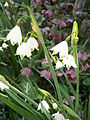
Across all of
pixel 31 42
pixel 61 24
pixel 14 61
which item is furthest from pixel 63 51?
pixel 61 24

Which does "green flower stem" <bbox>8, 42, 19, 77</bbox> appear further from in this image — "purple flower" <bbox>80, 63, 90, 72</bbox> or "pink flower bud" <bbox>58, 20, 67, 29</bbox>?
"pink flower bud" <bbox>58, 20, 67, 29</bbox>

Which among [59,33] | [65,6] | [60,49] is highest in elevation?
[65,6]

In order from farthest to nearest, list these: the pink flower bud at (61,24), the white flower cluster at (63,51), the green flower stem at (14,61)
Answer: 1. the pink flower bud at (61,24)
2. the green flower stem at (14,61)
3. the white flower cluster at (63,51)

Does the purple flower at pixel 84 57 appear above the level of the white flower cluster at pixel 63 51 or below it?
above

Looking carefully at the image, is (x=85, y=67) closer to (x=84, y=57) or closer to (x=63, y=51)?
(x=84, y=57)

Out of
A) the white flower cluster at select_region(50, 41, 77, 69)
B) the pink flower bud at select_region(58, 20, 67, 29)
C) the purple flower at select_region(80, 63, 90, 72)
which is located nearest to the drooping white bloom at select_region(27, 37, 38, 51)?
the white flower cluster at select_region(50, 41, 77, 69)

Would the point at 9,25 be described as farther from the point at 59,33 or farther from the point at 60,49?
the point at 60,49

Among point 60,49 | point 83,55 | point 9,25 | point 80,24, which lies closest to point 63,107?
point 60,49

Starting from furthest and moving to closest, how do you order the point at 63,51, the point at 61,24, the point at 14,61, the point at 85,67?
the point at 61,24, the point at 14,61, the point at 85,67, the point at 63,51

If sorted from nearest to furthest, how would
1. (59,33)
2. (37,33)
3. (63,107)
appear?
(37,33) < (63,107) < (59,33)

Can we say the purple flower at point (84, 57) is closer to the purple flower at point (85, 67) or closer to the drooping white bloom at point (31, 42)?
the purple flower at point (85, 67)

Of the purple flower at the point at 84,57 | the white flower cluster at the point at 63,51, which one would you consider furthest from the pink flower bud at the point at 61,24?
the white flower cluster at the point at 63,51
